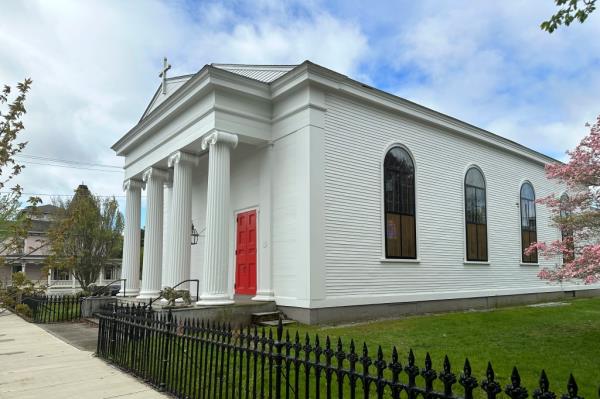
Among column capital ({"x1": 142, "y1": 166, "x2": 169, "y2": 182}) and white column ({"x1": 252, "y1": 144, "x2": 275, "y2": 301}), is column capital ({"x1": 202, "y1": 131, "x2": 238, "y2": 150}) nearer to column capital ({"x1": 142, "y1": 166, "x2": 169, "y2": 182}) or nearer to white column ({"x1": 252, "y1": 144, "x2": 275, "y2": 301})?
white column ({"x1": 252, "y1": 144, "x2": 275, "y2": 301})

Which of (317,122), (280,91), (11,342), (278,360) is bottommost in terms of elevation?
(11,342)

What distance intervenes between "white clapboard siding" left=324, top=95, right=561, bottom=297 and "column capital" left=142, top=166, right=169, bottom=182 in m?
6.60

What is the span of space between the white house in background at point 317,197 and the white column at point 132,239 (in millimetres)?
50

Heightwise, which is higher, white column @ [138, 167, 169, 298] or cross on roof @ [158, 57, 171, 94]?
cross on roof @ [158, 57, 171, 94]

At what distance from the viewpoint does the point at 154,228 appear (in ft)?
52.6

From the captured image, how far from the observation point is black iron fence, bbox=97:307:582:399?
11.2 feet

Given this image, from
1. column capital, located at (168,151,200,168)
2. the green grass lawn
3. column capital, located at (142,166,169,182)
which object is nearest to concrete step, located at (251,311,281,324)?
the green grass lawn

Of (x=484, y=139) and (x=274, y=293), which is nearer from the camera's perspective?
(x=274, y=293)

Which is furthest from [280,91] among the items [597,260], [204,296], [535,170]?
[535,170]

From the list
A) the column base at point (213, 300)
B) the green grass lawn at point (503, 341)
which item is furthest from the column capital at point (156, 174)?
the green grass lawn at point (503, 341)

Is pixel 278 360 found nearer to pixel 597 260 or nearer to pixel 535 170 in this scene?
pixel 597 260

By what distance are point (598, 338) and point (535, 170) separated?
12229mm

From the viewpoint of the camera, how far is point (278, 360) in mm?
4676

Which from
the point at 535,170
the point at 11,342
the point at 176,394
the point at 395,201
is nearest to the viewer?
the point at 176,394
